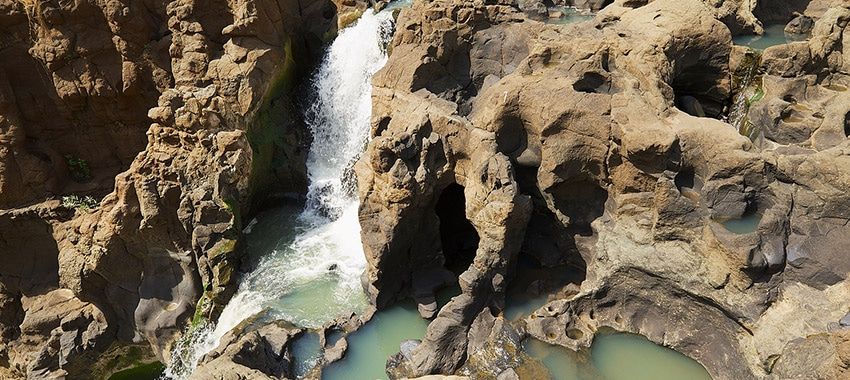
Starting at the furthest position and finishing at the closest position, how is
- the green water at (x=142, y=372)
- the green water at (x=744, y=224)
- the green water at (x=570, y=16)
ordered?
1. the green water at (x=570, y=16)
2. the green water at (x=142, y=372)
3. the green water at (x=744, y=224)

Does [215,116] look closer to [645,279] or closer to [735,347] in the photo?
[645,279]

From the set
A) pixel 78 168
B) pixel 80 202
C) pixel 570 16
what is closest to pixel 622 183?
pixel 570 16

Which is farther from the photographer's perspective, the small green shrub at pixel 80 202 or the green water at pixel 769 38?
the small green shrub at pixel 80 202

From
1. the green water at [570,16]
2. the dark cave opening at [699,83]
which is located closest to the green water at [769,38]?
the dark cave opening at [699,83]

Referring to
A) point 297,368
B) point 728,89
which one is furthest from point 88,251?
A: point 728,89

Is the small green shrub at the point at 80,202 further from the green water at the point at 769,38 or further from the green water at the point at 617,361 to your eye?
the green water at the point at 769,38
